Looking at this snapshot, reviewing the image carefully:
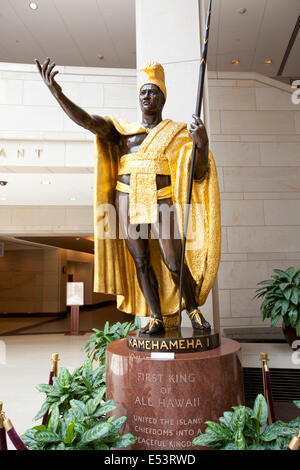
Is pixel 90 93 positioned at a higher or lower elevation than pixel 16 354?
higher

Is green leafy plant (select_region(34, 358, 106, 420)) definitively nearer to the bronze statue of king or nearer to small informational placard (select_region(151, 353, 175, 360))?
small informational placard (select_region(151, 353, 175, 360))

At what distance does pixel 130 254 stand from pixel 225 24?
6.48 meters

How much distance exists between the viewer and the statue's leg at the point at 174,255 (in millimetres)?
2314

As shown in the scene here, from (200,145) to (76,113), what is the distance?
2.59 ft

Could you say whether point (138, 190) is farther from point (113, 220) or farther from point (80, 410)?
point (80, 410)

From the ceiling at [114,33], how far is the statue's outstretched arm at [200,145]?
5.74 metres

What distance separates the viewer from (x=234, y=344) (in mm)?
2279

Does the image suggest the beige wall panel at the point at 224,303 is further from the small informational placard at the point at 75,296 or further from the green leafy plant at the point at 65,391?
the small informational placard at the point at 75,296

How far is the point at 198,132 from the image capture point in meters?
2.12

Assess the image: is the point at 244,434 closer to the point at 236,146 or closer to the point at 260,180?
the point at 260,180

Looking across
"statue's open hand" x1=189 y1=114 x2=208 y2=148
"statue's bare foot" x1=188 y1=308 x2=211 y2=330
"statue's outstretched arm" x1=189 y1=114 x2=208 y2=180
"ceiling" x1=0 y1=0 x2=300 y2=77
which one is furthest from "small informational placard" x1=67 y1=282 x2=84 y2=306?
"statue's open hand" x1=189 y1=114 x2=208 y2=148

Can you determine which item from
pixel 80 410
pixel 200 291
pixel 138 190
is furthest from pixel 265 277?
pixel 80 410

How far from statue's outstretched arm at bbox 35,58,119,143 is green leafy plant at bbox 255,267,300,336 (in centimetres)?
244
